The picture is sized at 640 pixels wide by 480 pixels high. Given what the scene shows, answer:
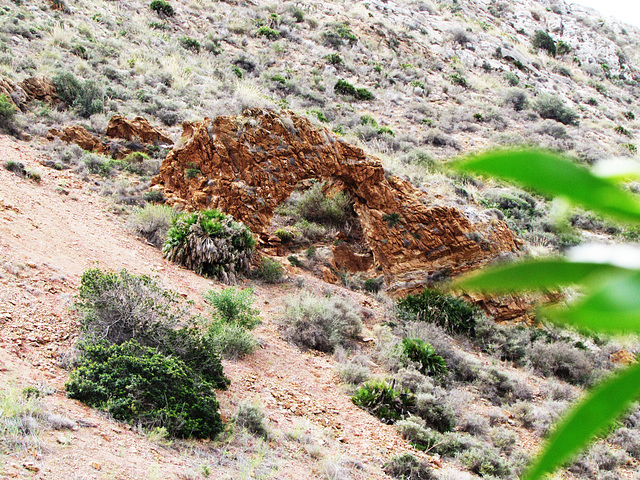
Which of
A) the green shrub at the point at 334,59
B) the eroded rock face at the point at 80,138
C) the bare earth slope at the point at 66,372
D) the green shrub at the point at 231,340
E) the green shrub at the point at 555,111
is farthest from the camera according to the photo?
the green shrub at the point at 334,59

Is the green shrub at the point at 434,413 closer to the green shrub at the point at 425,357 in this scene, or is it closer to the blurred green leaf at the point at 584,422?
the green shrub at the point at 425,357

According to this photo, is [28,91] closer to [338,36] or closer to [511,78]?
[338,36]

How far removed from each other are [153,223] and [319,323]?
4106 mm

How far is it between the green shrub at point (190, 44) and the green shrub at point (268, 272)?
16.8m

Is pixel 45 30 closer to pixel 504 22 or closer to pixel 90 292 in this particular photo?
pixel 90 292

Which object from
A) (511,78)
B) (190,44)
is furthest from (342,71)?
(511,78)

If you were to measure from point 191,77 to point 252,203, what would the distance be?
10537mm

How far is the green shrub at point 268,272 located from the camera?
9.70 metres

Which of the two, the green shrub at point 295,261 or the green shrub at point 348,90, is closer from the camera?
the green shrub at point 295,261

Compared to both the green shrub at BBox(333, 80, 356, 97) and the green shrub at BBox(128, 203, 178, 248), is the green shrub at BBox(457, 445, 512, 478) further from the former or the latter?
the green shrub at BBox(333, 80, 356, 97)

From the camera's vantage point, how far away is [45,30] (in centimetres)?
1827

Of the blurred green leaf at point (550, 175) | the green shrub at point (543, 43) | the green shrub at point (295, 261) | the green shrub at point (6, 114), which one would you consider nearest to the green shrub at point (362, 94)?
the green shrub at point (295, 261)

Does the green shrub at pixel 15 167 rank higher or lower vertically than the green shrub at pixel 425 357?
higher

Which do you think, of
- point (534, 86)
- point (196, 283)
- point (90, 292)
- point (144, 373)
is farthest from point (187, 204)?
point (534, 86)
